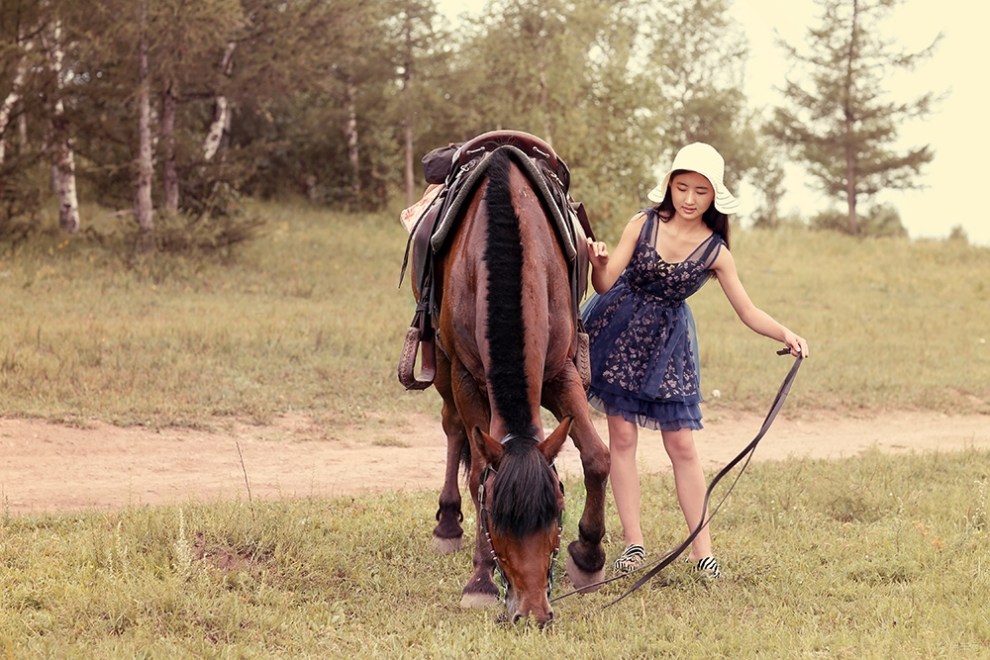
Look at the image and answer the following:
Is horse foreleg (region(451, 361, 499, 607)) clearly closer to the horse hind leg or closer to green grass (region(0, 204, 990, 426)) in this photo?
the horse hind leg

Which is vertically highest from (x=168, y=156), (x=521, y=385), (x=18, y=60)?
(x=18, y=60)

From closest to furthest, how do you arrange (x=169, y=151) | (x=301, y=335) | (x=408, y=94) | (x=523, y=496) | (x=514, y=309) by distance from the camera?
(x=523, y=496)
(x=514, y=309)
(x=301, y=335)
(x=169, y=151)
(x=408, y=94)

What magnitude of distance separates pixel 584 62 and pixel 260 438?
1922 centimetres

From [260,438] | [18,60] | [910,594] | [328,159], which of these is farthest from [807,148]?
[910,594]

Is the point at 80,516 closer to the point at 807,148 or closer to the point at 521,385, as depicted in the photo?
the point at 521,385

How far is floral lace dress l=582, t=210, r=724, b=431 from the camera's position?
17.6 ft

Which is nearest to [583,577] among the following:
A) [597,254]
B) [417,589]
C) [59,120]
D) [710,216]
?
[417,589]

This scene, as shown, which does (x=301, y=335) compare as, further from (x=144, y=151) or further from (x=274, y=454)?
(x=144, y=151)

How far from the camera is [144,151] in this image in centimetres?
1591

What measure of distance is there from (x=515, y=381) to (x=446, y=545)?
1809mm

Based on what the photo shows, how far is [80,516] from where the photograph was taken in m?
5.91

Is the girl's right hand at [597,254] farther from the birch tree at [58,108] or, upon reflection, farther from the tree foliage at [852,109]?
the tree foliage at [852,109]

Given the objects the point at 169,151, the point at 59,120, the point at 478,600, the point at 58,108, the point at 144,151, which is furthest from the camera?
the point at 169,151

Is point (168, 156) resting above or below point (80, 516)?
above
